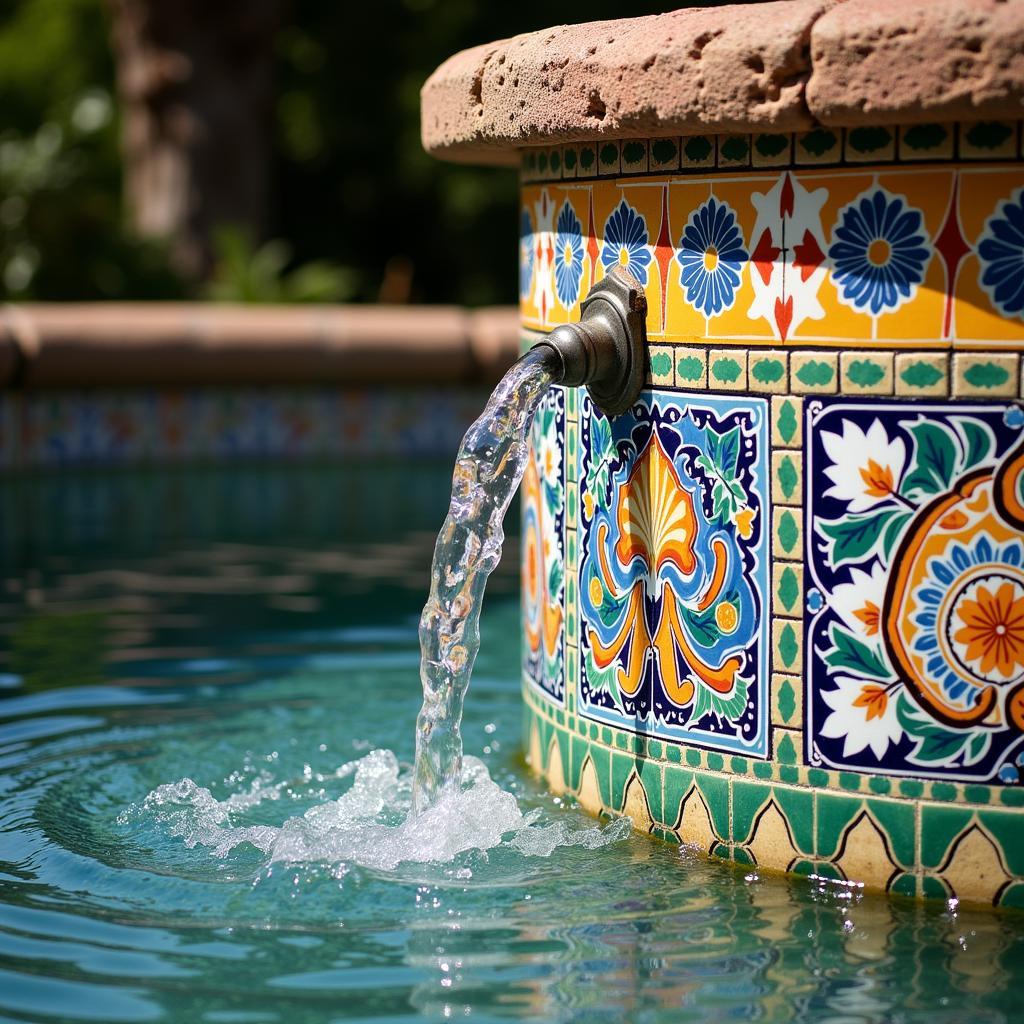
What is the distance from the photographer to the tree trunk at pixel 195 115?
11094mm

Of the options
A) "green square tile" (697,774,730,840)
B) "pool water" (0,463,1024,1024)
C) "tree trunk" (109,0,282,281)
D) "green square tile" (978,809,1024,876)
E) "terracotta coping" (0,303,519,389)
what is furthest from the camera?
"tree trunk" (109,0,282,281)

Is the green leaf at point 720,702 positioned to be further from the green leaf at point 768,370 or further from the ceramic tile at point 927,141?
the ceramic tile at point 927,141

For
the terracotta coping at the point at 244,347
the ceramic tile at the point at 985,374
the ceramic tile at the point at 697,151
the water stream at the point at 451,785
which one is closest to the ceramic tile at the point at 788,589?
the ceramic tile at the point at 985,374

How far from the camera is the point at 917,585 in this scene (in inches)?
100

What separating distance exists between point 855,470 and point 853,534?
0.29 ft

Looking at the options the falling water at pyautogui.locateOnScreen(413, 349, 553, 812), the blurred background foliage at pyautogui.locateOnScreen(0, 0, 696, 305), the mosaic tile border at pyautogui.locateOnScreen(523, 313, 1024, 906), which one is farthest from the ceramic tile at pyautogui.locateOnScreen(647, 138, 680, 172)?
the blurred background foliage at pyautogui.locateOnScreen(0, 0, 696, 305)

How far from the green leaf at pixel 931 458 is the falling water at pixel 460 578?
2.16 ft

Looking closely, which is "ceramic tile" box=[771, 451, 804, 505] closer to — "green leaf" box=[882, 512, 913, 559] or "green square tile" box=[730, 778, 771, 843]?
"green leaf" box=[882, 512, 913, 559]

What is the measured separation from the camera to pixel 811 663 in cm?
263

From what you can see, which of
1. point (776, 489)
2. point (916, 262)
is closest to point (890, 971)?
point (776, 489)

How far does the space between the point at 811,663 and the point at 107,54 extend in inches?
635

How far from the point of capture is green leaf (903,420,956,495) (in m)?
2.50

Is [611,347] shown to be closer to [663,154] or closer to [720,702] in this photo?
[663,154]

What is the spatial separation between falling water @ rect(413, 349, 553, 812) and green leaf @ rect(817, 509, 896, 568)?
0.57 m
